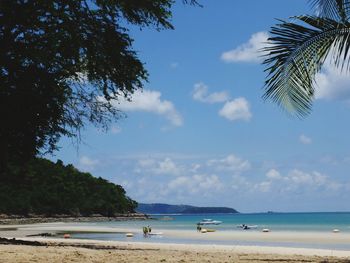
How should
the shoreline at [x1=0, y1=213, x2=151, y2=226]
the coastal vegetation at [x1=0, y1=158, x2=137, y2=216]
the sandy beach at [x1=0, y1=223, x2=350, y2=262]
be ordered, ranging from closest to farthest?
1. the sandy beach at [x1=0, y1=223, x2=350, y2=262]
2. the shoreline at [x1=0, y1=213, x2=151, y2=226]
3. the coastal vegetation at [x1=0, y1=158, x2=137, y2=216]

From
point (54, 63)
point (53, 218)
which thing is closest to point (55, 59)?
point (54, 63)

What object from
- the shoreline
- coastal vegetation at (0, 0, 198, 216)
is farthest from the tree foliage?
the shoreline

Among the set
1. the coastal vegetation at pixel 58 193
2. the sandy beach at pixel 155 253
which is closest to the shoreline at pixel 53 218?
the coastal vegetation at pixel 58 193

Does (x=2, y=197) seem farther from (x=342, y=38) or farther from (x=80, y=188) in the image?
(x=342, y=38)

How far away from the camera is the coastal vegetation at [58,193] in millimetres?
115688

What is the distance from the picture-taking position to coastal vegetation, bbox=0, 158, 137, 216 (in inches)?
4555

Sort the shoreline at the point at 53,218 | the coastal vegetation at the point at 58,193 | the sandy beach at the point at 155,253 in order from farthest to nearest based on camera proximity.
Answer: the coastal vegetation at the point at 58,193 → the shoreline at the point at 53,218 → the sandy beach at the point at 155,253

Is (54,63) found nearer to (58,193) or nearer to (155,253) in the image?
(155,253)

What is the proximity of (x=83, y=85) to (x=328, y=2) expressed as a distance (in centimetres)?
1155

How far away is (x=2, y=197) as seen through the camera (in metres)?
113

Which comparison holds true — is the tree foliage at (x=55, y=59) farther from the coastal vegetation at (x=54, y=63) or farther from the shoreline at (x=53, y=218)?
the shoreline at (x=53, y=218)

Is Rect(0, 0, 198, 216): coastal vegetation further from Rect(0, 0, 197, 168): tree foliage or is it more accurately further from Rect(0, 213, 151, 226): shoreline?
Rect(0, 213, 151, 226): shoreline

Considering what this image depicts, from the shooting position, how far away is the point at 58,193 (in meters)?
127

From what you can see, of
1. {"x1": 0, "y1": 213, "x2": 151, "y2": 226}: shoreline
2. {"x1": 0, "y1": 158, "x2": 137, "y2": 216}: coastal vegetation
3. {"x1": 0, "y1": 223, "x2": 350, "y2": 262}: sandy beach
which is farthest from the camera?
{"x1": 0, "y1": 158, "x2": 137, "y2": 216}: coastal vegetation
